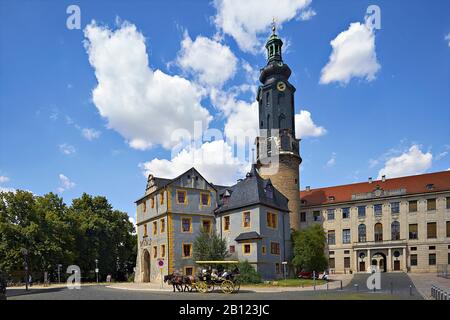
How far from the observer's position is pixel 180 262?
37406 mm

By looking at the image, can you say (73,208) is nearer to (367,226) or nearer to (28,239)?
(28,239)

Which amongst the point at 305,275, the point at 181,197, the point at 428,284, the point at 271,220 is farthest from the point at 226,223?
the point at 428,284

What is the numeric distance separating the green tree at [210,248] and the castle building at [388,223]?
31164mm

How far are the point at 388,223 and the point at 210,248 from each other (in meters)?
34.8

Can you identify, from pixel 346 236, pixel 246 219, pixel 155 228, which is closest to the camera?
pixel 246 219

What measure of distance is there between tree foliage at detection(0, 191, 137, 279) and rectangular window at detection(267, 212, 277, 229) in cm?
2585

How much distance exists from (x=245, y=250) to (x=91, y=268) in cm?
2760

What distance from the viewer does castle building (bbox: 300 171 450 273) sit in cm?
5312

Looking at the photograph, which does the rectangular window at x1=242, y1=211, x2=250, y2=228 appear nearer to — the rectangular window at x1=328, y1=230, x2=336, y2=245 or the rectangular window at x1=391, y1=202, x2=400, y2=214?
the rectangular window at x1=328, y1=230, x2=336, y2=245

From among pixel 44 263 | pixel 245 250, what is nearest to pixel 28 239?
pixel 44 263

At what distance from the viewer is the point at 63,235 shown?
4578cm

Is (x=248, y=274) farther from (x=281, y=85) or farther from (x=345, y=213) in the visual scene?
(x=345, y=213)

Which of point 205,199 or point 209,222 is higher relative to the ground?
point 205,199

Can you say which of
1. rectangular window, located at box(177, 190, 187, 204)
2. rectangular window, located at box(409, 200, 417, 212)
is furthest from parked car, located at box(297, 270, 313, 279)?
rectangular window, located at box(409, 200, 417, 212)
